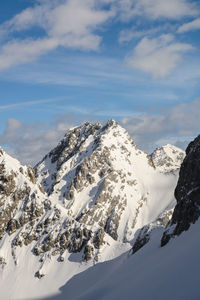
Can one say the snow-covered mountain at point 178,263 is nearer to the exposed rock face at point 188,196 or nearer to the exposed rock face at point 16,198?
the exposed rock face at point 188,196

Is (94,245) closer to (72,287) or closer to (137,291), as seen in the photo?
(72,287)

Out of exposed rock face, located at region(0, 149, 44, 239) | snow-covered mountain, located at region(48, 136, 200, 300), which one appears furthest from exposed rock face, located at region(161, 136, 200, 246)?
exposed rock face, located at region(0, 149, 44, 239)

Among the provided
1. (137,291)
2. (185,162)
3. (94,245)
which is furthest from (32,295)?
(137,291)

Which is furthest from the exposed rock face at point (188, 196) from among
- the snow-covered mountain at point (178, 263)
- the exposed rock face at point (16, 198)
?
the exposed rock face at point (16, 198)

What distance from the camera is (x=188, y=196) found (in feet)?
199

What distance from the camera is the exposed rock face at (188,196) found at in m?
54.1

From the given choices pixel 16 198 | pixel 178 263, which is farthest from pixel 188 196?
pixel 16 198

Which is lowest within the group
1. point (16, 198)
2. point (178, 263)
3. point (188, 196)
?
point (178, 263)

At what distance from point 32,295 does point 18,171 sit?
6372cm

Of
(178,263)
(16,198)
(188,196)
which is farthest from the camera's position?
(16,198)

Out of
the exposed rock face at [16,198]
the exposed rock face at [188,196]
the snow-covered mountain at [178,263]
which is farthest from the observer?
the exposed rock face at [16,198]

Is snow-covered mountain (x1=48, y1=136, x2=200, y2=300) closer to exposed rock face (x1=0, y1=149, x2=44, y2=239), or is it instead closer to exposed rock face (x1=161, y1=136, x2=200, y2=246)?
exposed rock face (x1=161, y1=136, x2=200, y2=246)

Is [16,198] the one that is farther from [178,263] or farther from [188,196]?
[178,263]

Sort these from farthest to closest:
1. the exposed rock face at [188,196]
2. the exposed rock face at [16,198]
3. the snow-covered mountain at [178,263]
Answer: the exposed rock face at [16,198] < the exposed rock face at [188,196] < the snow-covered mountain at [178,263]
